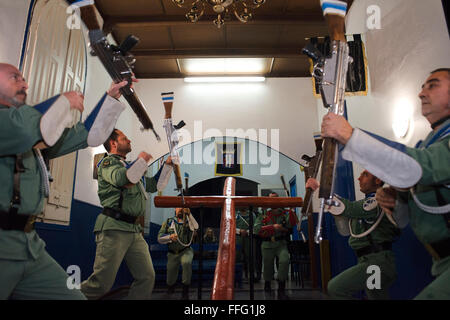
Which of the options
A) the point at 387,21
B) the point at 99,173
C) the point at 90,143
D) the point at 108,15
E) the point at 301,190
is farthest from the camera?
the point at 301,190

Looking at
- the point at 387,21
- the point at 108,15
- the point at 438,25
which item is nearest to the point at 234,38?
the point at 108,15

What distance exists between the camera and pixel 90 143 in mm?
1481

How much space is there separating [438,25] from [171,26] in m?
3.80

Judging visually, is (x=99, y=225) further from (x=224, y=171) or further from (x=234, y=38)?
(x=224, y=171)

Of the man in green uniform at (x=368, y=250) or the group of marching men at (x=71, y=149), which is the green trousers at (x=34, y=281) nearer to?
the group of marching men at (x=71, y=149)

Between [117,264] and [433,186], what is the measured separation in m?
2.13

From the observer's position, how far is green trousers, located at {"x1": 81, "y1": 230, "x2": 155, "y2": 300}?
2.35m

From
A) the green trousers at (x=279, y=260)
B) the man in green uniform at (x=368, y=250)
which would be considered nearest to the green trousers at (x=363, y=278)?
the man in green uniform at (x=368, y=250)

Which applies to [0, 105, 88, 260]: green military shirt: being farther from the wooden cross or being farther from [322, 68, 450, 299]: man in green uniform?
[322, 68, 450, 299]: man in green uniform

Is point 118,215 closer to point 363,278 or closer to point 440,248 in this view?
point 363,278

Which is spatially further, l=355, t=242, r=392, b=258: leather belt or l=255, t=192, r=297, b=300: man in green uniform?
l=255, t=192, r=297, b=300: man in green uniform

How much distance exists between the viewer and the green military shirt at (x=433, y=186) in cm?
112

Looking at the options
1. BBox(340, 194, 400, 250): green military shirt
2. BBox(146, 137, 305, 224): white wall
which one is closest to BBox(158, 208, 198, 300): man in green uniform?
BBox(340, 194, 400, 250): green military shirt

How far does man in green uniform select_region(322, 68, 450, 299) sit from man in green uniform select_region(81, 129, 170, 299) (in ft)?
5.28
